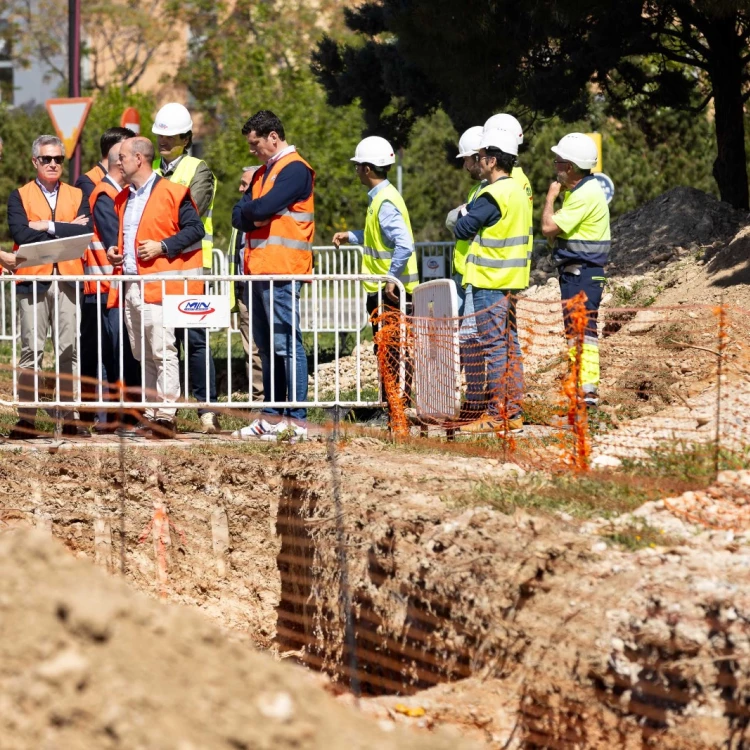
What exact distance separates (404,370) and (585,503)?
2.69 meters

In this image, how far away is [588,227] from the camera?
32.2 ft

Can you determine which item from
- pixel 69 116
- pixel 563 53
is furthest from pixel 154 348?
pixel 69 116

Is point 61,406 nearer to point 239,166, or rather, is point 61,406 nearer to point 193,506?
point 193,506

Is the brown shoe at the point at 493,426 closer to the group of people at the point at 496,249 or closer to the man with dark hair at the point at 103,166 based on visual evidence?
the group of people at the point at 496,249

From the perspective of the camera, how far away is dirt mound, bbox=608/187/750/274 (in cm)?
1452

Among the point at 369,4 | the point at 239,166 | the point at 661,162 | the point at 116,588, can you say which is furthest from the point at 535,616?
the point at 239,166

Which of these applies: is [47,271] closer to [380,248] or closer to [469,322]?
[380,248]

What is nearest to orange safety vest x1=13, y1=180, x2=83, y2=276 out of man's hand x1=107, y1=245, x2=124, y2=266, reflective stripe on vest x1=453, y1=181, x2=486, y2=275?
man's hand x1=107, y1=245, x2=124, y2=266

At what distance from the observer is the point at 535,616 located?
6.38 meters

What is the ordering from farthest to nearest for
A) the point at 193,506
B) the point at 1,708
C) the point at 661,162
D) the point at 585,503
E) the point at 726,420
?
the point at 661,162, the point at 193,506, the point at 726,420, the point at 585,503, the point at 1,708

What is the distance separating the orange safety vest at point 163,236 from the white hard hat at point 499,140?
2059 millimetres

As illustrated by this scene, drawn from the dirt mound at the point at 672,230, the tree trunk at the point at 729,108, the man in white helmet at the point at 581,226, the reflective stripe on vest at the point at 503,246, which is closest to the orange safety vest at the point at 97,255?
the reflective stripe on vest at the point at 503,246

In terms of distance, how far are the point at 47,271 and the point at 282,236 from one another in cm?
173

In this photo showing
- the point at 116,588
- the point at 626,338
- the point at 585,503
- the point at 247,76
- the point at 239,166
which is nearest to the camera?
the point at 116,588
